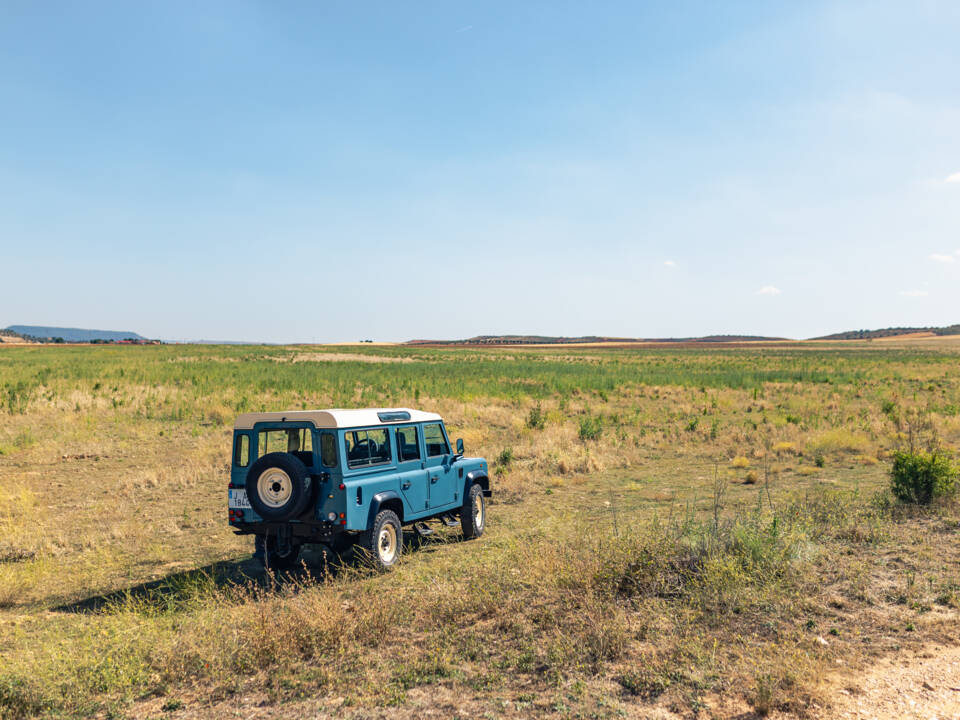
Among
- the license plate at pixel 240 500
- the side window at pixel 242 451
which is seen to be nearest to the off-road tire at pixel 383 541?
the license plate at pixel 240 500

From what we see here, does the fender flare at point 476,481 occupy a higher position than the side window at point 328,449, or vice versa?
the side window at point 328,449

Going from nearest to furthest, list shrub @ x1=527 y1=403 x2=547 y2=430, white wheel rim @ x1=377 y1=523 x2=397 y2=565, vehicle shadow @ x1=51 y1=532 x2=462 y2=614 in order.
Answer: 1. vehicle shadow @ x1=51 y1=532 x2=462 y2=614
2. white wheel rim @ x1=377 y1=523 x2=397 y2=565
3. shrub @ x1=527 y1=403 x2=547 y2=430

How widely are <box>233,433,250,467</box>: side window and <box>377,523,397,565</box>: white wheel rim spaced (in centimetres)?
226

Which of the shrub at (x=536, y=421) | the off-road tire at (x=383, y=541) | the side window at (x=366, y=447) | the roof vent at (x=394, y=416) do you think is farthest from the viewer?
the shrub at (x=536, y=421)

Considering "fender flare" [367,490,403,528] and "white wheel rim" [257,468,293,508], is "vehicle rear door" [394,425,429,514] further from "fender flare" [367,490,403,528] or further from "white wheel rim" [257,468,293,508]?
"white wheel rim" [257,468,293,508]

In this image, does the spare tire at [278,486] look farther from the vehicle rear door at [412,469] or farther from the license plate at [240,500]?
the vehicle rear door at [412,469]

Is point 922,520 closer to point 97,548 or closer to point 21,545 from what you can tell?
point 97,548

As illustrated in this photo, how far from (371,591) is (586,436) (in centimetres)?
1573

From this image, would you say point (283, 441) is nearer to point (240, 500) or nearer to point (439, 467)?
point (240, 500)

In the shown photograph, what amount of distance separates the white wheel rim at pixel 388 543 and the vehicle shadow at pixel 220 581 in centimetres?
32

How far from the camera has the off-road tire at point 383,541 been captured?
28.2ft

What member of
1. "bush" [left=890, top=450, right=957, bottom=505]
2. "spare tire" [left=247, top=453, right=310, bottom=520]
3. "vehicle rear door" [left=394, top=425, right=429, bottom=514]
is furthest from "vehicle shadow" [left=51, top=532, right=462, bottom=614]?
"bush" [left=890, top=450, right=957, bottom=505]

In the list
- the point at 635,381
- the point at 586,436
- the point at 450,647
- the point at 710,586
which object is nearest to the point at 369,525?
the point at 450,647

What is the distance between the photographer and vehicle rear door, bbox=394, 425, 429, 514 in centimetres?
955
